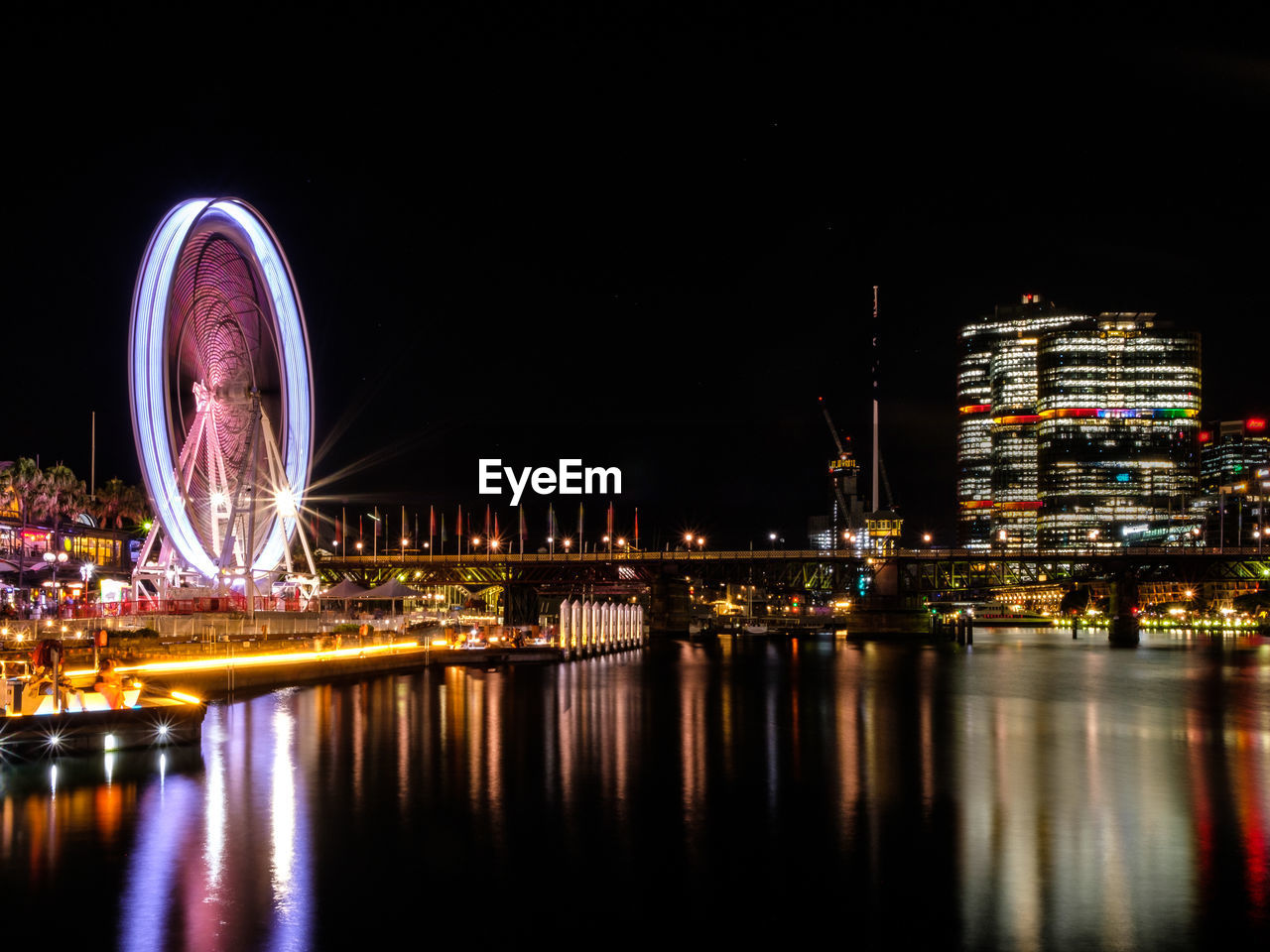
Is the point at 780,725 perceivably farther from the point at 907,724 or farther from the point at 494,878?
the point at 494,878

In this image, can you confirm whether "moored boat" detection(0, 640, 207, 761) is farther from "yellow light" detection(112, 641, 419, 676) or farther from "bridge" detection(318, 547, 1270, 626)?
"bridge" detection(318, 547, 1270, 626)

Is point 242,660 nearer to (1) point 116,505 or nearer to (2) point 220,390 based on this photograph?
(2) point 220,390

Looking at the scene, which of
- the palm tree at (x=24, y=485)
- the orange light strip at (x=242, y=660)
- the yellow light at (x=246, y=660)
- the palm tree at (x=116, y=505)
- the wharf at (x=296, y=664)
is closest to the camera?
the orange light strip at (x=242, y=660)

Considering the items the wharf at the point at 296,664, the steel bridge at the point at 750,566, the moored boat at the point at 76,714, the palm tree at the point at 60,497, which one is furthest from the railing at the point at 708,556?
the moored boat at the point at 76,714

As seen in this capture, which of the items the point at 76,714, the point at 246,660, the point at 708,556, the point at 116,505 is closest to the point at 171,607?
the point at 246,660

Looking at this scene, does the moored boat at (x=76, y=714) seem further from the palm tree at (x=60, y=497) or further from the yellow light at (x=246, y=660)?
the palm tree at (x=60, y=497)
